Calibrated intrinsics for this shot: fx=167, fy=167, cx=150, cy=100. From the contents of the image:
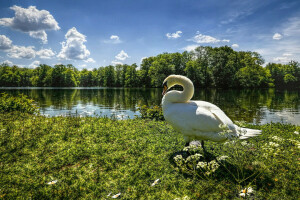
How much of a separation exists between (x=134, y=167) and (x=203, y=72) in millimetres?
80030

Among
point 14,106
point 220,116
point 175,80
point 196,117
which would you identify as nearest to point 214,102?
point 175,80

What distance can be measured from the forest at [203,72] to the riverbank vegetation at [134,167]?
2876 inches

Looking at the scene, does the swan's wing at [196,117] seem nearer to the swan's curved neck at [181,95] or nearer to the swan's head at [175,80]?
the swan's curved neck at [181,95]

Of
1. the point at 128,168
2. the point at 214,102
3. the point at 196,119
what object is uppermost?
the point at 196,119

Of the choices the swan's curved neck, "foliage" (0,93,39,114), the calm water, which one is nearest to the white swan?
the swan's curved neck

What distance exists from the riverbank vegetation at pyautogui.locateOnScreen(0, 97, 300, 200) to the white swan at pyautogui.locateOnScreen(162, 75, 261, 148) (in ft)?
1.31

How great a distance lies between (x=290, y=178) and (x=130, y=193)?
3978mm

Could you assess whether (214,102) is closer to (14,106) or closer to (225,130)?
(225,130)

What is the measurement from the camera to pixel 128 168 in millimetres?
4648

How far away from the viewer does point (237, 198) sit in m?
3.54

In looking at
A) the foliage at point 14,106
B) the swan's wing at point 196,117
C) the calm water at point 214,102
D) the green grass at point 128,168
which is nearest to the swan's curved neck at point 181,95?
the swan's wing at point 196,117

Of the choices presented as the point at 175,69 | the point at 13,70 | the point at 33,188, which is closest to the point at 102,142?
the point at 33,188

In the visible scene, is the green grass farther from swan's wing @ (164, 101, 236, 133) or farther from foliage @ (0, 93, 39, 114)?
foliage @ (0, 93, 39, 114)

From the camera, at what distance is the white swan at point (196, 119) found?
177 inches
